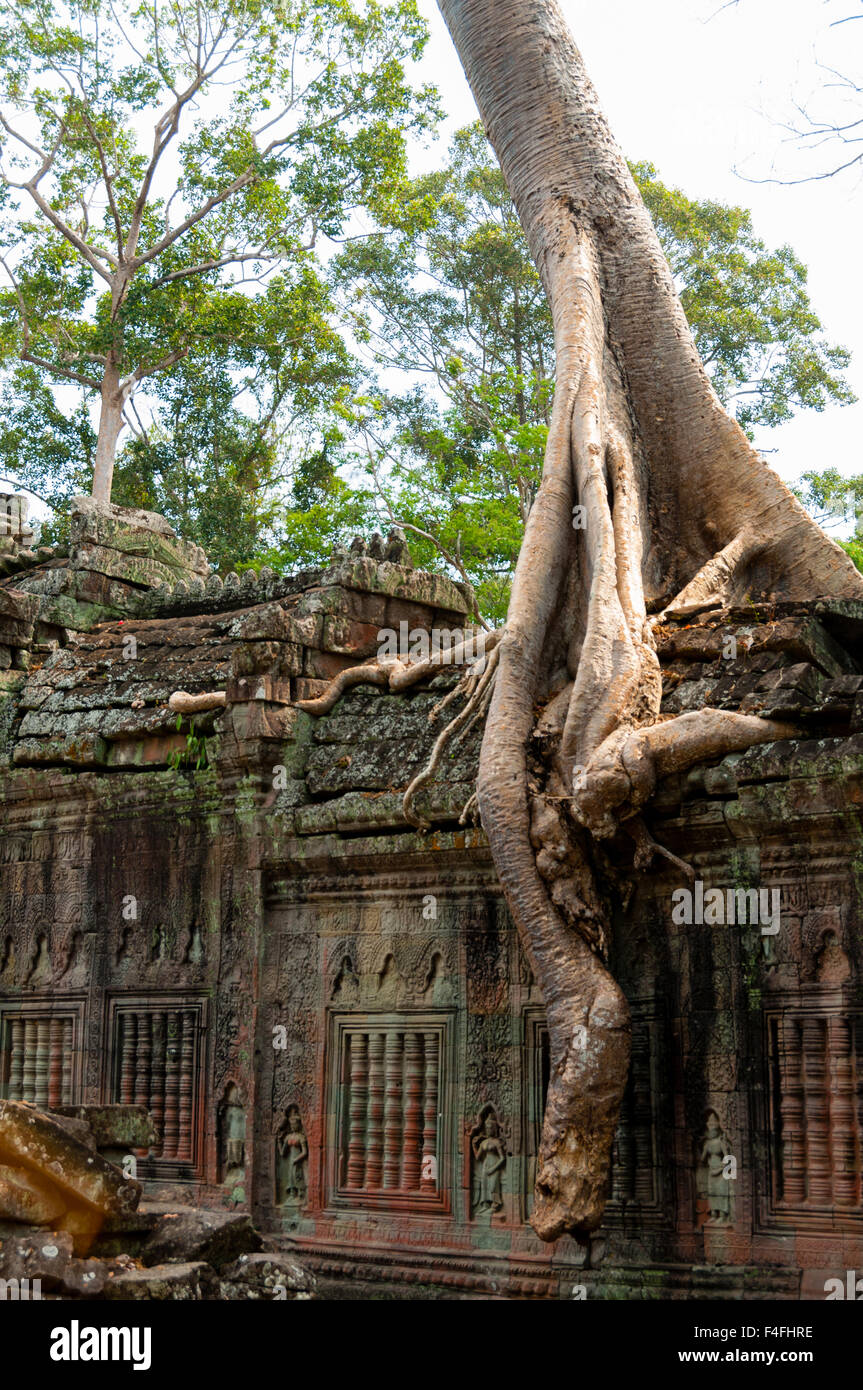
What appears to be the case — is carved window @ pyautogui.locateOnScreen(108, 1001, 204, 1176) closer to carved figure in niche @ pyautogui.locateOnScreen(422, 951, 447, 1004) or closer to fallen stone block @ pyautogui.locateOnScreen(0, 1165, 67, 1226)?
carved figure in niche @ pyautogui.locateOnScreen(422, 951, 447, 1004)

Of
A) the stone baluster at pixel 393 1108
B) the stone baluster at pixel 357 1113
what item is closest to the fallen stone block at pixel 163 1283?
the stone baluster at pixel 393 1108

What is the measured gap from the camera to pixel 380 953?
23.5 feet

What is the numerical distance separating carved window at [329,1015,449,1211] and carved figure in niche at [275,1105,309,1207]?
20cm

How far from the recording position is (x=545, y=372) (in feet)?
76.9

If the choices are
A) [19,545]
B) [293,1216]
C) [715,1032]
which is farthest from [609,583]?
[19,545]

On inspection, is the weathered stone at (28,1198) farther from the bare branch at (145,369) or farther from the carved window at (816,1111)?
the bare branch at (145,369)

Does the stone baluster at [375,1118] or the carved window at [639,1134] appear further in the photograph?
the stone baluster at [375,1118]

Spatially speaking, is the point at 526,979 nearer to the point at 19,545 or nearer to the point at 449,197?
the point at 19,545

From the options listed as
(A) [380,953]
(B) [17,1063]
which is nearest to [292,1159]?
(A) [380,953]

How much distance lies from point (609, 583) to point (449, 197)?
18.2 meters

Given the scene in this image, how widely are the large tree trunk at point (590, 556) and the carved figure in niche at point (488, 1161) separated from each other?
27.6 inches

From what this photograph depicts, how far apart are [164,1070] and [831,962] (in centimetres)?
364

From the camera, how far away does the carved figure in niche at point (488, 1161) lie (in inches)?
258

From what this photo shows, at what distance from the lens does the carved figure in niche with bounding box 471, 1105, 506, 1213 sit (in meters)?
6.55
